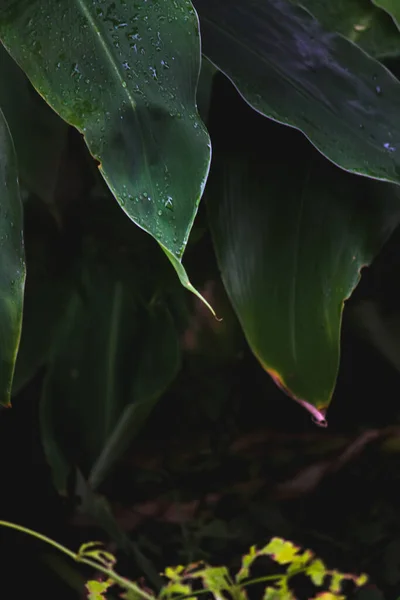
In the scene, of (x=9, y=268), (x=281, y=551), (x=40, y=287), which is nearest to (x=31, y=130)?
(x=40, y=287)

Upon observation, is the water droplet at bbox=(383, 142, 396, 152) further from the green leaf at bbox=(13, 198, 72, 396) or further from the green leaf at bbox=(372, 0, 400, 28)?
the green leaf at bbox=(13, 198, 72, 396)

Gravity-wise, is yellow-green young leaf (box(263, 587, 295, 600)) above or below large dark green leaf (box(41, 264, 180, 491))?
above

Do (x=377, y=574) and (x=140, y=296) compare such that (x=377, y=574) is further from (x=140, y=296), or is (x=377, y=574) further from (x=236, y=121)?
(x=236, y=121)

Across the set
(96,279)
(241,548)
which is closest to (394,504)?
(241,548)

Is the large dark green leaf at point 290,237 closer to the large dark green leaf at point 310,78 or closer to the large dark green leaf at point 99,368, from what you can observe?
the large dark green leaf at point 310,78

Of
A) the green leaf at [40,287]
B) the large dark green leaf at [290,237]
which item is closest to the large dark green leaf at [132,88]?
the large dark green leaf at [290,237]

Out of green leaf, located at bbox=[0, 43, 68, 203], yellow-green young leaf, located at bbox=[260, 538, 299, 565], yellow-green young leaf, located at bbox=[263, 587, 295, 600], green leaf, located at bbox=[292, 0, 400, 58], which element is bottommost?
yellow-green young leaf, located at bbox=[263, 587, 295, 600]

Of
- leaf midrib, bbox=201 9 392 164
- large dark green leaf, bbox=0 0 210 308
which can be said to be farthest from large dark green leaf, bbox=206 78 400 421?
large dark green leaf, bbox=0 0 210 308
